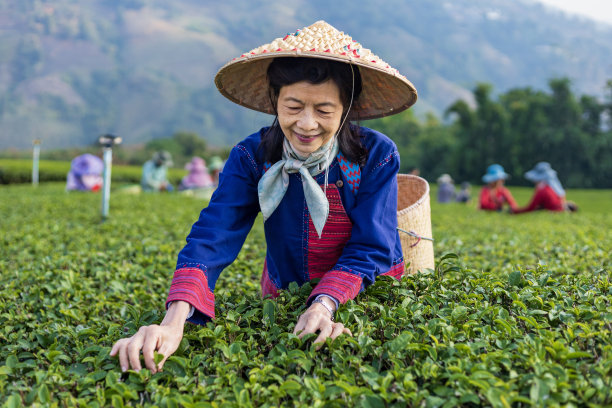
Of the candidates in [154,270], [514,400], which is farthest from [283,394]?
[154,270]

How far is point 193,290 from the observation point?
76.8 inches

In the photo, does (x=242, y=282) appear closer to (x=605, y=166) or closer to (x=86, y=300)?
(x=86, y=300)

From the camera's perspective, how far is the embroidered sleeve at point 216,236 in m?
1.98

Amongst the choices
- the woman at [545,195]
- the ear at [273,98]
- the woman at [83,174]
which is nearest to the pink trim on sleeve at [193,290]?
the ear at [273,98]

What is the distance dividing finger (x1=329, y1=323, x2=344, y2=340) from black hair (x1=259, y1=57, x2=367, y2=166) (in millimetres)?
724

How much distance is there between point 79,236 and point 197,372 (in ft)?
13.2

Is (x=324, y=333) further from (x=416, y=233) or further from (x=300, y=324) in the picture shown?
(x=416, y=233)

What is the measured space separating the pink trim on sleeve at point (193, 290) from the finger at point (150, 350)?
19cm

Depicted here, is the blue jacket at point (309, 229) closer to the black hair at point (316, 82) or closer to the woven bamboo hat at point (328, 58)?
the black hair at point (316, 82)

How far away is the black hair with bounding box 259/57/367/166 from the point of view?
202cm

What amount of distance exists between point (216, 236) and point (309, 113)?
1.92ft

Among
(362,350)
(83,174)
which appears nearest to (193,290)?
(362,350)

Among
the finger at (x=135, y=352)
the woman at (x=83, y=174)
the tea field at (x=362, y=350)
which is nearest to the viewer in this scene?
the tea field at (x=362, y=350)

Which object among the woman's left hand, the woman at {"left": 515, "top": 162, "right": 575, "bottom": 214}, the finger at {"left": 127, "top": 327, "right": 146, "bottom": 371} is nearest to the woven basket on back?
the woman's left hand
